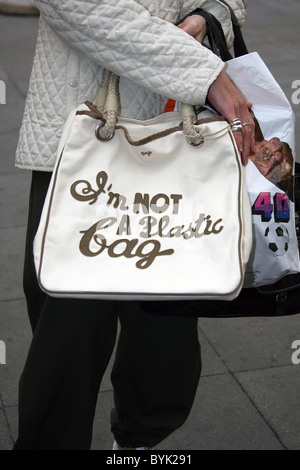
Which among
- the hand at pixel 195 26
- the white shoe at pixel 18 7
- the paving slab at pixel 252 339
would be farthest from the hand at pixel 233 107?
the white shoe at pixel 18 7

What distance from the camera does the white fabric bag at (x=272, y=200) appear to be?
2172 millimetres

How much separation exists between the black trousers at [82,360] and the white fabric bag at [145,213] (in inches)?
12.8

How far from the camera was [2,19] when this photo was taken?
11383mm

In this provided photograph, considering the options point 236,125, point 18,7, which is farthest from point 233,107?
point 18,7

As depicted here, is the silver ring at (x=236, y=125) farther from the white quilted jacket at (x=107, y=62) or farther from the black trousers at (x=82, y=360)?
the black trousers at (x=82, y=360)

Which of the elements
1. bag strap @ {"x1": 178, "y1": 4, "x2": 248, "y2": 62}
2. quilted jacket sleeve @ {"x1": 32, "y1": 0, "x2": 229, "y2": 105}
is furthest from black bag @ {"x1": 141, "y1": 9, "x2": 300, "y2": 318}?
quilted jacket sleeve @ {"x1": 32, "y1": 0, "x2": 229, "y2": 105}

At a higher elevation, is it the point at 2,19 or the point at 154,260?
the point at 154,260

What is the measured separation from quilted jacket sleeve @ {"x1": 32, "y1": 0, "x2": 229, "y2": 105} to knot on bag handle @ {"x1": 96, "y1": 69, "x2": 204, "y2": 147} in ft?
0.18

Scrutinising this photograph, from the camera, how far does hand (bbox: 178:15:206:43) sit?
2.29m

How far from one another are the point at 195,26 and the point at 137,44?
320 millimetres

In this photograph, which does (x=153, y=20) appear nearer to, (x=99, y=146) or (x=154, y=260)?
(x=99, y=146)

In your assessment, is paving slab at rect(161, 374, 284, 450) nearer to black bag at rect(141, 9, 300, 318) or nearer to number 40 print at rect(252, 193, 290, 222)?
black bag at rect(141, 9, 300, 318)
